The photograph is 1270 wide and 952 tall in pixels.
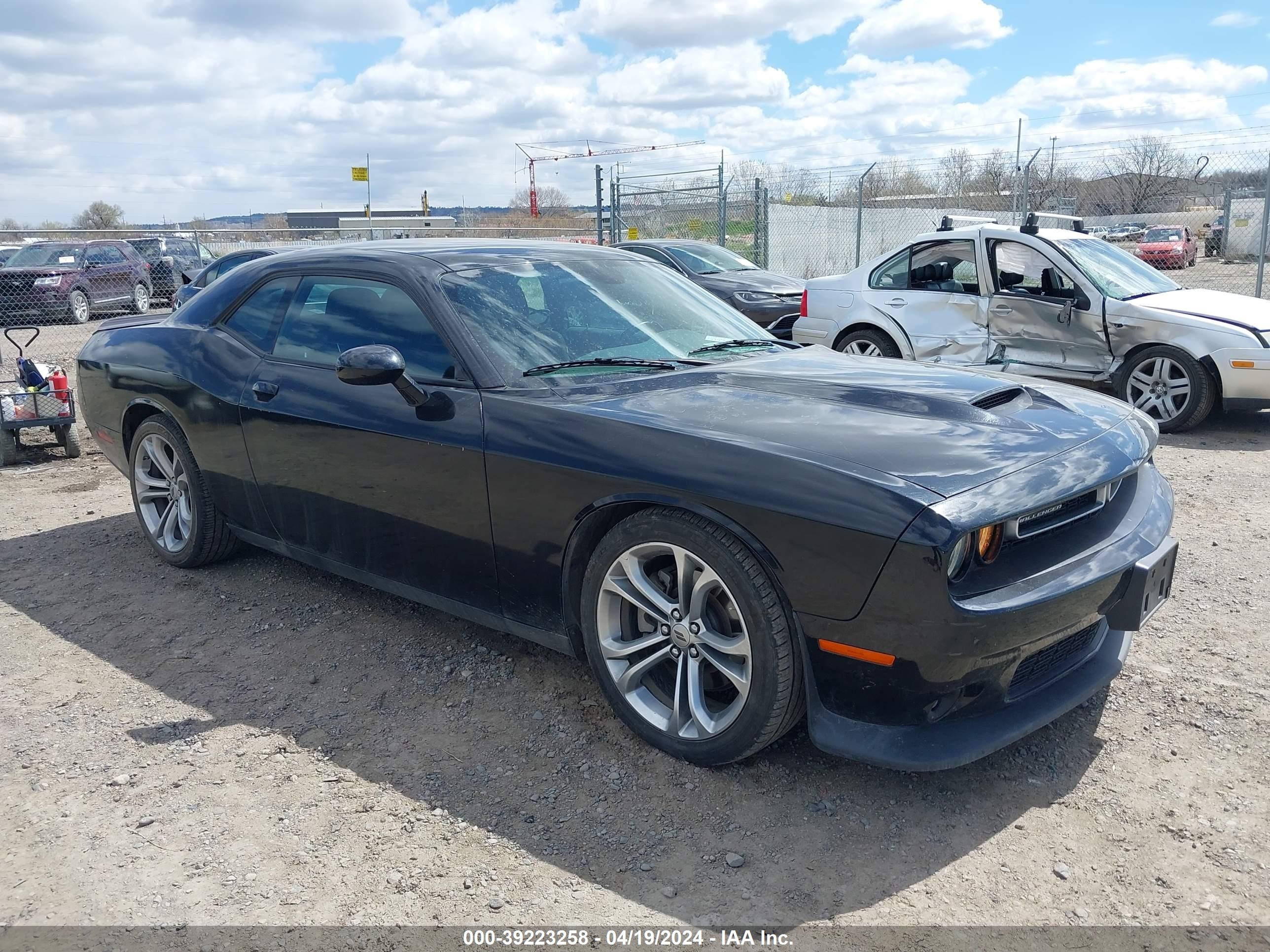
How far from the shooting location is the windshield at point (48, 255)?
18812 millimetres

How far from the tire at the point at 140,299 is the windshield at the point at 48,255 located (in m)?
1.23

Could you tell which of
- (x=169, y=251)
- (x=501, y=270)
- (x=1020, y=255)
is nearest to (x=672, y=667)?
(x=501, y=270)

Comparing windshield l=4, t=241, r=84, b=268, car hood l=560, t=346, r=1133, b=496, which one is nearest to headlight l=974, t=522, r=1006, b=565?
car hood l=560, t=346, r=1133, b=496

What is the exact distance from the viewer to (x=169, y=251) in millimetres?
21781

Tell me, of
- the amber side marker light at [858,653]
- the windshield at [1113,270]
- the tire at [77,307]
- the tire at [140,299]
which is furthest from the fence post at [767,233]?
the amber side marker light at [858,653]

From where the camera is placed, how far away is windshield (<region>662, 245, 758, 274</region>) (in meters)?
12.7

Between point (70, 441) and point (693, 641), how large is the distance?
22.1 feet

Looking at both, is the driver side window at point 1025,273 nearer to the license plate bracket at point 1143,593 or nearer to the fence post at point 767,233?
the license plate bracket at point 1143,593

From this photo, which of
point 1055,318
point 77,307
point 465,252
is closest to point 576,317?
point 465,252

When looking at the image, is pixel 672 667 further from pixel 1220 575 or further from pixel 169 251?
pixel 169 251

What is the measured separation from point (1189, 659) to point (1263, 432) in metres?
4.94

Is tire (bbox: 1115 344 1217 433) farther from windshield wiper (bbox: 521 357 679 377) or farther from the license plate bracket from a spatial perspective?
windshield wiper (bbox: 521 357 679 377)

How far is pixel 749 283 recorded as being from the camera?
12.2m

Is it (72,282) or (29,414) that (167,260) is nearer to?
(72,282)
